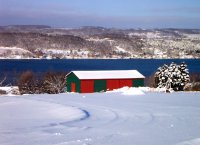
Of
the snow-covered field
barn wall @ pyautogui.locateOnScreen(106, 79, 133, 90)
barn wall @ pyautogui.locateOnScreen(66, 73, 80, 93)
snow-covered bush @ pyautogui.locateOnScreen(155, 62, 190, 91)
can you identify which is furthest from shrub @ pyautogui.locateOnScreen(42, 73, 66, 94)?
the snow-covered field

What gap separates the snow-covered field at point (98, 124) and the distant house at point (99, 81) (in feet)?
→ 71.5

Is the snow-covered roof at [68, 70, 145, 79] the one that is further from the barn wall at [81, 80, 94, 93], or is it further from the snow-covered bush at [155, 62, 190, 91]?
the snow-covered bush at [155, 62, 190, 91]

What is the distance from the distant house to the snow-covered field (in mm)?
21793

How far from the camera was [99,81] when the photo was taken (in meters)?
33.1

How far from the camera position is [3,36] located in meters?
117

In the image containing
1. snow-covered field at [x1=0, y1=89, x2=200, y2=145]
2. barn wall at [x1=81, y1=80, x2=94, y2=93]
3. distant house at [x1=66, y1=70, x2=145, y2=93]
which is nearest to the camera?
snow-covered field at [x1=0, y1=89, x2=200, y2=145]

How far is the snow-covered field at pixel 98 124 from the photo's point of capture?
600 cm

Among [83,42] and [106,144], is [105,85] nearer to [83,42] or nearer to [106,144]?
[106,144]

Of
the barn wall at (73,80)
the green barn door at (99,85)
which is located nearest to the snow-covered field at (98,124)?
the green barn door at (99,85)

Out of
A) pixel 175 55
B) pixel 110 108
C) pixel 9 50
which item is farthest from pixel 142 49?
pixel 110 108

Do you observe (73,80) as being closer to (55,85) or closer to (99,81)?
(99,81)

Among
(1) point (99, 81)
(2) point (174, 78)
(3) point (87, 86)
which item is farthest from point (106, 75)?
(2) point (174, 78)

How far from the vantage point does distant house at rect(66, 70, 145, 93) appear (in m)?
32.5

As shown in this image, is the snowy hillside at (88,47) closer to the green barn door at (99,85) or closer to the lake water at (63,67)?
the lake water at (63,67)
